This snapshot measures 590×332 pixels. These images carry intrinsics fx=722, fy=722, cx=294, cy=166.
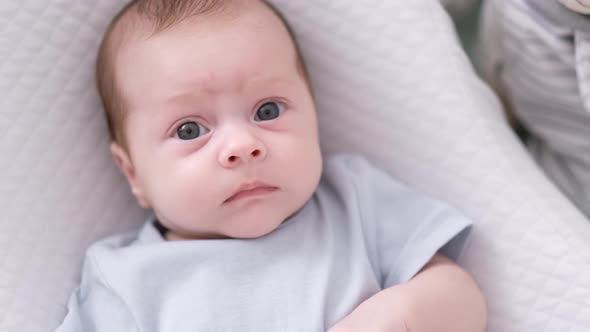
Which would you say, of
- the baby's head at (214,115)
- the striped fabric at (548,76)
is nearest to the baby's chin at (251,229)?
the baby's head at (214,115)

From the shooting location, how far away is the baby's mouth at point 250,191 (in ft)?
3.02

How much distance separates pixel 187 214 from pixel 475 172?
43cm

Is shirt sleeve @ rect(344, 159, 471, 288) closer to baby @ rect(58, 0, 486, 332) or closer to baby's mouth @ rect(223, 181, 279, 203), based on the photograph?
baby @ rect(58, 0, 486, 332)

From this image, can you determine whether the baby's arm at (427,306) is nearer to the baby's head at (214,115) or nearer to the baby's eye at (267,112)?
the baby's head at (214,115)

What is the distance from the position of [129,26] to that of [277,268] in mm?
384

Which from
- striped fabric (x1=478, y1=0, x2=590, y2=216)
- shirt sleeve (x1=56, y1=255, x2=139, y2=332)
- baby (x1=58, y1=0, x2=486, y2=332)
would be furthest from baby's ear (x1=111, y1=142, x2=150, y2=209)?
striped fabric (x1=478, y1=0, x2=590, y2=216)

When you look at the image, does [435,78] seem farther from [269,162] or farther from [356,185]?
[269,162]

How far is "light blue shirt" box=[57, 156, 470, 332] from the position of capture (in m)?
0.93

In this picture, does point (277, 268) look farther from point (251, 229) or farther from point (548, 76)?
point (548, 76)

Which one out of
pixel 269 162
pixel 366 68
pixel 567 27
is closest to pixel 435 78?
pixel 366 68

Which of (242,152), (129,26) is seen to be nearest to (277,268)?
(242,152)

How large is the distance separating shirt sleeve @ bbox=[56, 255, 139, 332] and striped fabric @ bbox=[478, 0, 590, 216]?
0.72 meters

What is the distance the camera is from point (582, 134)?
45.3 inches

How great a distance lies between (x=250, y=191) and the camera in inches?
36.7
